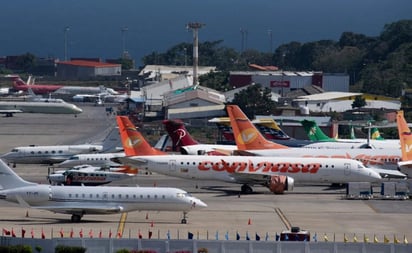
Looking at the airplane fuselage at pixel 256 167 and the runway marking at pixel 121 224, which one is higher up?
the airplane fuselage at pixel 256 167

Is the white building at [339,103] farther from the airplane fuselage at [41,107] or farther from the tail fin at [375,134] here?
the tail fin at [375,134]

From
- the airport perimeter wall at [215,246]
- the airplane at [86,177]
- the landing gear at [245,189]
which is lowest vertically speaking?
the landing gear at [245,189]

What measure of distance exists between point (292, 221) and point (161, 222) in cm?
778

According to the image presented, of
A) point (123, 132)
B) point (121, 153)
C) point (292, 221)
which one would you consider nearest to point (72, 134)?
point (121, 153)

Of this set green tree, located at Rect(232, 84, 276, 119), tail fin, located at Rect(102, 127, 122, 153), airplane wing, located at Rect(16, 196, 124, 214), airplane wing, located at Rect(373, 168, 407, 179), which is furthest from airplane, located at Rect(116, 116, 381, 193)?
green tree, located at Rect(232, 84, 276, 119)

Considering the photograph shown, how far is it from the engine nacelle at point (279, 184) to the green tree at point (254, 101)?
267ft

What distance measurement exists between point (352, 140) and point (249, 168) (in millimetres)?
29589

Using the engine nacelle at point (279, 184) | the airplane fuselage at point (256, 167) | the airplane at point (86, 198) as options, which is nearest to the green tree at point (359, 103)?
the airplane fuselage at point (256, 167)

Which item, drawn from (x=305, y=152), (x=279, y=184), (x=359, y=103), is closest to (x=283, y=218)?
(x=279, y=184)

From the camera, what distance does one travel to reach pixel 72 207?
68062 millimetres

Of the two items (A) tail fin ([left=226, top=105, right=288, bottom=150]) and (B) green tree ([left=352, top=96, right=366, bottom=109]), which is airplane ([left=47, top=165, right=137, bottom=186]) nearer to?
(A) tail fin ([left=226, top=105, right=288, bottom=150])

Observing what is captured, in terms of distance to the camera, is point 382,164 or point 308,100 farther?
point 308,100

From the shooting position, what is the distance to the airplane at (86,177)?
287 ft

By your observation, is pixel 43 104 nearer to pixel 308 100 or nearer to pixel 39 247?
pixel 308 100
